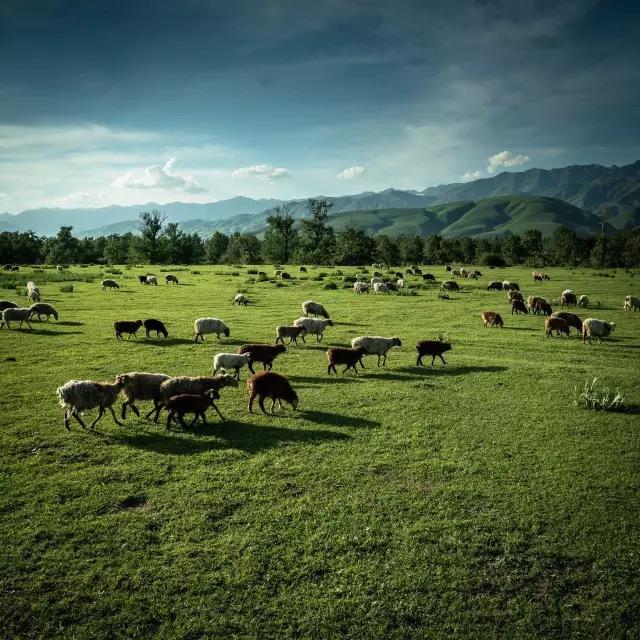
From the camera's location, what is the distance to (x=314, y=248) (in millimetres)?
122000

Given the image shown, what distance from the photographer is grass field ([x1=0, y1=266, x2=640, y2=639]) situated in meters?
6.98

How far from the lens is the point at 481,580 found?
7641 mm

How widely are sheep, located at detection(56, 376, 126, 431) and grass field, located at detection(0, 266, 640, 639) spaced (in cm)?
47

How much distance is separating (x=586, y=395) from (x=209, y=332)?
745 inches

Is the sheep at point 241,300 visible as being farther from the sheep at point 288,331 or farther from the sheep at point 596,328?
the sheep at point 596,328

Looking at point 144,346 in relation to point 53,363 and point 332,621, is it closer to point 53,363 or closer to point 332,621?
point 53,363

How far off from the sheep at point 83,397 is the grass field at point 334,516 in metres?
0.47

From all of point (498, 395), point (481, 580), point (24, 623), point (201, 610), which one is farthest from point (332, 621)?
point (498, 395)

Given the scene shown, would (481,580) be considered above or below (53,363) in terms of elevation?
below

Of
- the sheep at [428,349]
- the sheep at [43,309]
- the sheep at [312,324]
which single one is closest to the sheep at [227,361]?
the sheep at [312,324]

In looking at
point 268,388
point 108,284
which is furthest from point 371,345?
point 108,284

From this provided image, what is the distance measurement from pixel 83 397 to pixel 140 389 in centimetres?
174

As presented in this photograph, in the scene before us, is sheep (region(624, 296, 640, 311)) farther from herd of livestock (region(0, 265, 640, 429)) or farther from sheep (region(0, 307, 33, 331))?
sheep (region(0, 307, 33, 331))

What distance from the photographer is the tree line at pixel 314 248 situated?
115 m
